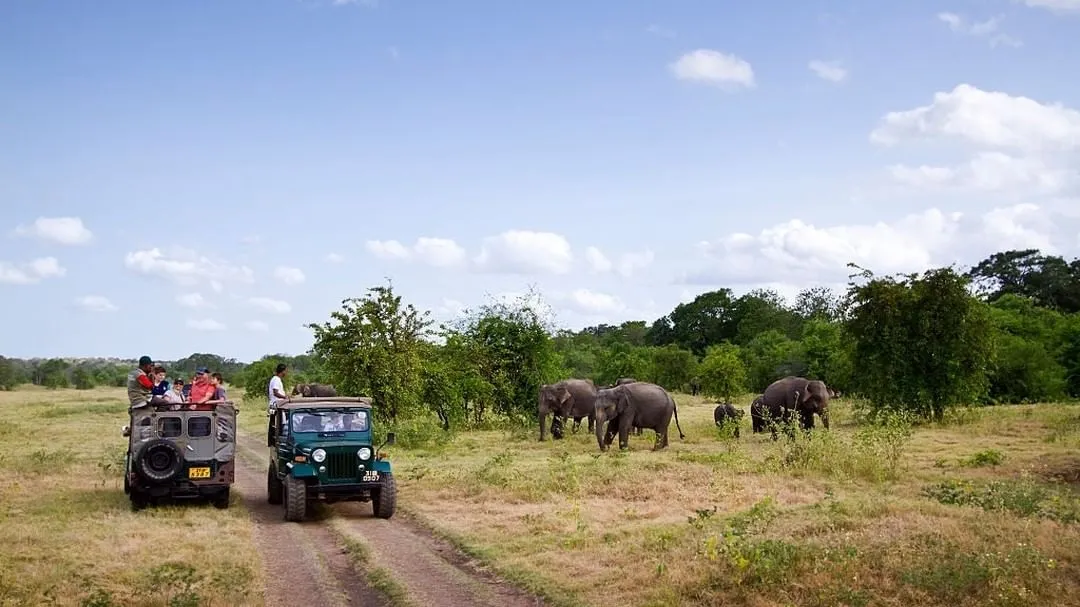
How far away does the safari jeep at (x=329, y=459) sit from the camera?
1628 cm

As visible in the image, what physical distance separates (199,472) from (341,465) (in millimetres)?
2663

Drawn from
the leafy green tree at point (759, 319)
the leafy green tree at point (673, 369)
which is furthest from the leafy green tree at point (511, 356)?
the leafy green tree at point (759, 319)

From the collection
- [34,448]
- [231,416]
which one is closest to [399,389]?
[34,448]

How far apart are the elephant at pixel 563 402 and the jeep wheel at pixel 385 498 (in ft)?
46.3

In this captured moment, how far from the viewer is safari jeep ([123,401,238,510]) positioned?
16.5 m

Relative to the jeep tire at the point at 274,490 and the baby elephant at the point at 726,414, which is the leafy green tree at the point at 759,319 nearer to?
the baby elephant at the point at 726,414

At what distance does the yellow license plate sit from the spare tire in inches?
8.0

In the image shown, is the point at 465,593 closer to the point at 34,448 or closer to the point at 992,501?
the point at 992,501

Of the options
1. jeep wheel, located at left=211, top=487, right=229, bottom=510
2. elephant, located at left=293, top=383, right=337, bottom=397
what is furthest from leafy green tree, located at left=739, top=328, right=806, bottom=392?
jeep wheel, located at left=211, top=487, right=229, bottom=510

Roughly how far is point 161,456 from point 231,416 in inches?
56.4

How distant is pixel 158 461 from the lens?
16484 millimetres

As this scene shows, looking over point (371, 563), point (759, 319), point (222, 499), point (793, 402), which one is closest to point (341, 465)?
point (222, 499)

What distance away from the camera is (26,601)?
10.7m

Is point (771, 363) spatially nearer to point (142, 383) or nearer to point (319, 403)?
point (319, 403)
